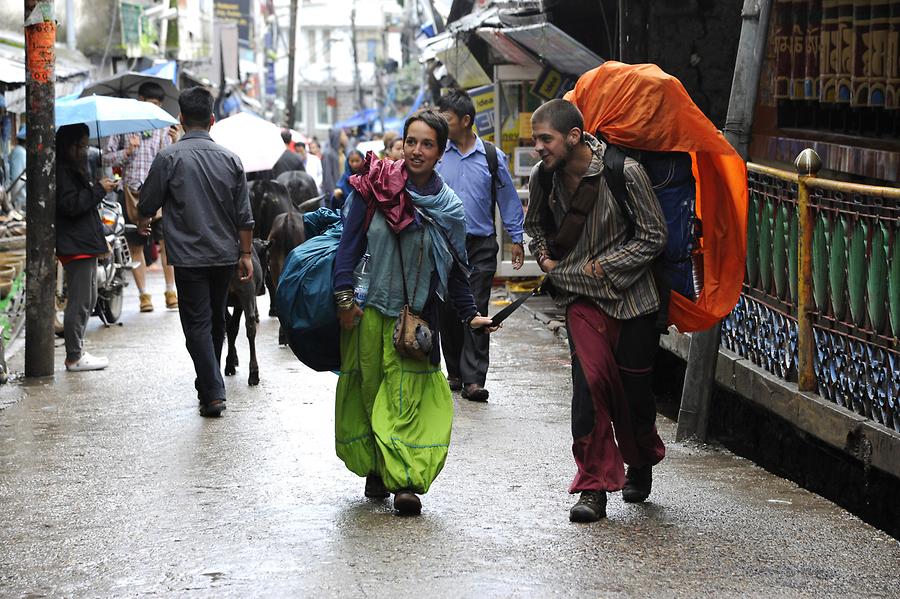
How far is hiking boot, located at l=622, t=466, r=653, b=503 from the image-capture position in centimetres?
608

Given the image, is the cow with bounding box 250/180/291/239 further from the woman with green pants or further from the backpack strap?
the woman with green pants

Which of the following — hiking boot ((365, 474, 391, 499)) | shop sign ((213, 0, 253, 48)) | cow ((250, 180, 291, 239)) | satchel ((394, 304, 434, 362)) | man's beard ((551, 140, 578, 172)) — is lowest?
hiking boot ((365, 474, 391, 499))

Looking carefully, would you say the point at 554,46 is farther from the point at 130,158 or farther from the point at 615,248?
the point at 615,248

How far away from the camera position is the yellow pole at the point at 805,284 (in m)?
7.01

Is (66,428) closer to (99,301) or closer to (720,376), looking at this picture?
(720,376)

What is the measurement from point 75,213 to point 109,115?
1827mm

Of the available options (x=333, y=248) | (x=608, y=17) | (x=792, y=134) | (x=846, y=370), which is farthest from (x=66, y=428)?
(x=608, y=17)

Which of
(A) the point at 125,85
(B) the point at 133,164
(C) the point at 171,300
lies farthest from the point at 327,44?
→ (C) the point at 171,300

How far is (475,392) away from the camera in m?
8.91

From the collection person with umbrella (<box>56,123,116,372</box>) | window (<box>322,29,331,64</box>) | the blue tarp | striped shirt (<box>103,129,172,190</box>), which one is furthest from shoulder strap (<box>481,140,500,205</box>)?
window (<box>322,29,331,64</box>)

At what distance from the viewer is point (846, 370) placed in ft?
21.8

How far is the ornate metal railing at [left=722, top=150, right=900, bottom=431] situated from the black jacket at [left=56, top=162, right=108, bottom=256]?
4.81 m

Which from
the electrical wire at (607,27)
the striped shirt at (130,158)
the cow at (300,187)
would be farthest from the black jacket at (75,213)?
the electrical wire at (607,27)

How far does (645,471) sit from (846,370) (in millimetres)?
1290
